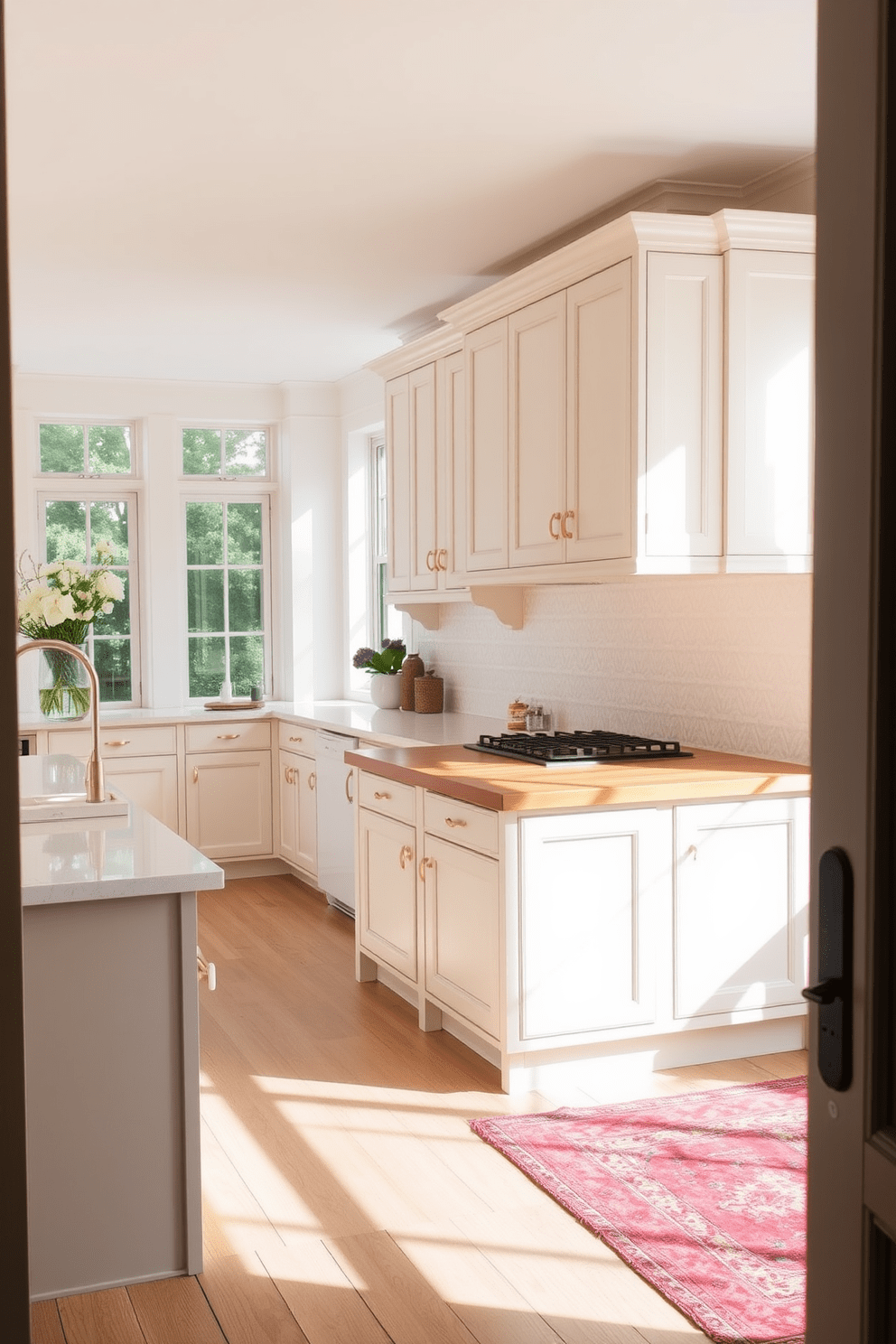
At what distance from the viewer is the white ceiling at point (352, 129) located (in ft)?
9.32

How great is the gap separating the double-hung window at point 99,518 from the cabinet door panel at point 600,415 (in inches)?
144

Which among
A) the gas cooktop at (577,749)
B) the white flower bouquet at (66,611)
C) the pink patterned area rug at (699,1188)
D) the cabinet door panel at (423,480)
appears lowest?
the pink patterned area rug at (699,1188)

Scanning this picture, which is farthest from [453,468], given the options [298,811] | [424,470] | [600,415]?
[298,811]

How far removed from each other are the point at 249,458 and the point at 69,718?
1933mm

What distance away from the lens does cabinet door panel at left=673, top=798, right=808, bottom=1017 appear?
11.7 feet

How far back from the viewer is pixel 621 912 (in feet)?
11.5

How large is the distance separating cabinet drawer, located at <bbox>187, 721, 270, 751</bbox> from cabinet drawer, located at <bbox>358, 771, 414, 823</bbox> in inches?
85.0

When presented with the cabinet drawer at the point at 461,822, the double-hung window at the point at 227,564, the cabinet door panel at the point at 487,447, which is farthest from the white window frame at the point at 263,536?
the cabinet drawer at the point at 461,822

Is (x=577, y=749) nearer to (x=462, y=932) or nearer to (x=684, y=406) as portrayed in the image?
(x=462, y=932)

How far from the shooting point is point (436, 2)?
2.71 m

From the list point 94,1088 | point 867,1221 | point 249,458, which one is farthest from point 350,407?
point 867,1221

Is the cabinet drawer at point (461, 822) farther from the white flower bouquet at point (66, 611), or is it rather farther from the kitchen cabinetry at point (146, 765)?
the kitchen cabinetry at point (146, 765)

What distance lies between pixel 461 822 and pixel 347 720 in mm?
2118

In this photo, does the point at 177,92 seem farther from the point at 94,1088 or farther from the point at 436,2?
the point at 94,1088
